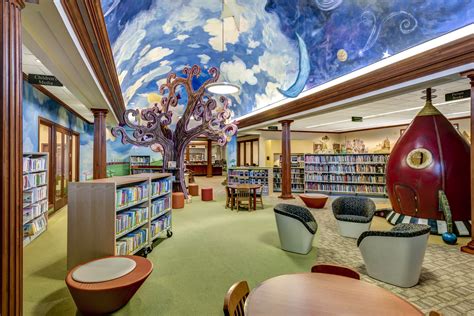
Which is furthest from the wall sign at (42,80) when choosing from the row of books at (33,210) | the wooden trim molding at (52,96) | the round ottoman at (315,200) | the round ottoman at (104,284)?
the round ottoman at (315,200)

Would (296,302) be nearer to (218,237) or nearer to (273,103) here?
(218,237)

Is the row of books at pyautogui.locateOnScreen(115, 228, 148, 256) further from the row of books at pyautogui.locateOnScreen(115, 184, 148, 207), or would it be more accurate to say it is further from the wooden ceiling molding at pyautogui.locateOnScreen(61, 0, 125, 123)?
the wooden ceiling molding at pyautogui.locateOnScreen(61, 0, 125, 123)

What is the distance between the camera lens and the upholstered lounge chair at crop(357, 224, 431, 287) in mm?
3225

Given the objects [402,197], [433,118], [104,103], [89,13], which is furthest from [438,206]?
[104,103]

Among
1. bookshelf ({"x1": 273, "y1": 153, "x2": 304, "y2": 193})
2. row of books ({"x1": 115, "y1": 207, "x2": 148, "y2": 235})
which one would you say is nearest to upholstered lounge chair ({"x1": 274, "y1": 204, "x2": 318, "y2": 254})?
row of books ({"x1": 115, "y1": 207, "x2": 148, "y2": 235})

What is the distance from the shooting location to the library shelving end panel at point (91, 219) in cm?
330

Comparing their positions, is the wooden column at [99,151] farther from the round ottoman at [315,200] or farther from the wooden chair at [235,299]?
the wooden chair at [235,299]

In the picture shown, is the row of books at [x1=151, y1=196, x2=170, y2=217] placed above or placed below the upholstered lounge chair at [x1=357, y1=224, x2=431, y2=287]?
above

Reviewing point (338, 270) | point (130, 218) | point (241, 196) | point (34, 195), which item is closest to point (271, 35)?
point (241, 196)

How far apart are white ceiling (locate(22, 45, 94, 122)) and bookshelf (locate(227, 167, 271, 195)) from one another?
20.1 ft

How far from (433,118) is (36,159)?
836 cm

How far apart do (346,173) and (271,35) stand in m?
6.25

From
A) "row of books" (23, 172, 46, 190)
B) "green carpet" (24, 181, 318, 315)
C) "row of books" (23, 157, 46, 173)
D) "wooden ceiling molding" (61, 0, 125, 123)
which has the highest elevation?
"wooden ceiling molding" (61, 0, 125, 123)

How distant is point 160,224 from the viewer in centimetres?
495
